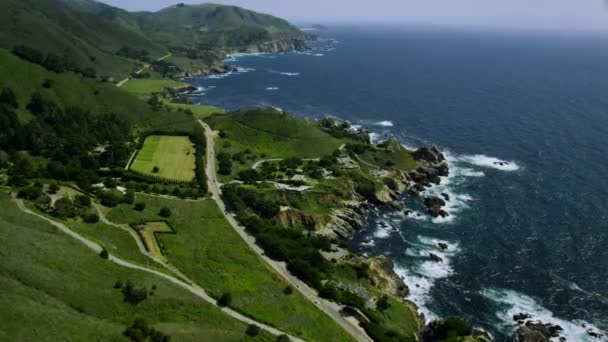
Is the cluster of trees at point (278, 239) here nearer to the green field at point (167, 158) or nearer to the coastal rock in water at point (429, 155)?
the green field at point (167, 158)

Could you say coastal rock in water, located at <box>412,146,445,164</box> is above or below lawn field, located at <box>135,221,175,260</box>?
above

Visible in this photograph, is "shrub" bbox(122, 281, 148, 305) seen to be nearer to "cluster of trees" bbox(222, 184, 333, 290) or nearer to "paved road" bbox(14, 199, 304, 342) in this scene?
"paved road" bbox(14, 199, 304, 342)

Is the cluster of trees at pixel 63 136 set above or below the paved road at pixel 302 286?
above

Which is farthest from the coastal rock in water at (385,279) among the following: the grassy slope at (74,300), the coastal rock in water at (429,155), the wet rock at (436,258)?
the coastal rock in water at (429,155)

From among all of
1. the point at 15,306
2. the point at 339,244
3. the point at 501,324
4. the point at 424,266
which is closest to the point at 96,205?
the point at 15,306

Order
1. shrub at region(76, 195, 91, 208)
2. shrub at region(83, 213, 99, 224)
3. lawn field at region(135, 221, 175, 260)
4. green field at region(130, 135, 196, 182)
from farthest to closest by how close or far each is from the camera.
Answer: green field at region(130, 135, 196, 182) < shrub at region(76, 195, 91, 208) < shrub at region(83, 213, 99, 224) < lawn field at region(135, 221, 175, 260)

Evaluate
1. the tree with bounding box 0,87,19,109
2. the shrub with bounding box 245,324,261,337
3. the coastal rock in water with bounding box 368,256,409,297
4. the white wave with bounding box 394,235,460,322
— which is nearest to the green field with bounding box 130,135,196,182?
the tree with bounding box 0,87,19,109

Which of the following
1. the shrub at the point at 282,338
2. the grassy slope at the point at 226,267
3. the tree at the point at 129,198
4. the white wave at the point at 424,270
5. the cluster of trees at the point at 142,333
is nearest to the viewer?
the cluster of trees at the point at 142,333

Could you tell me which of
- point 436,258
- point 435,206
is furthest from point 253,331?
point 435,206
